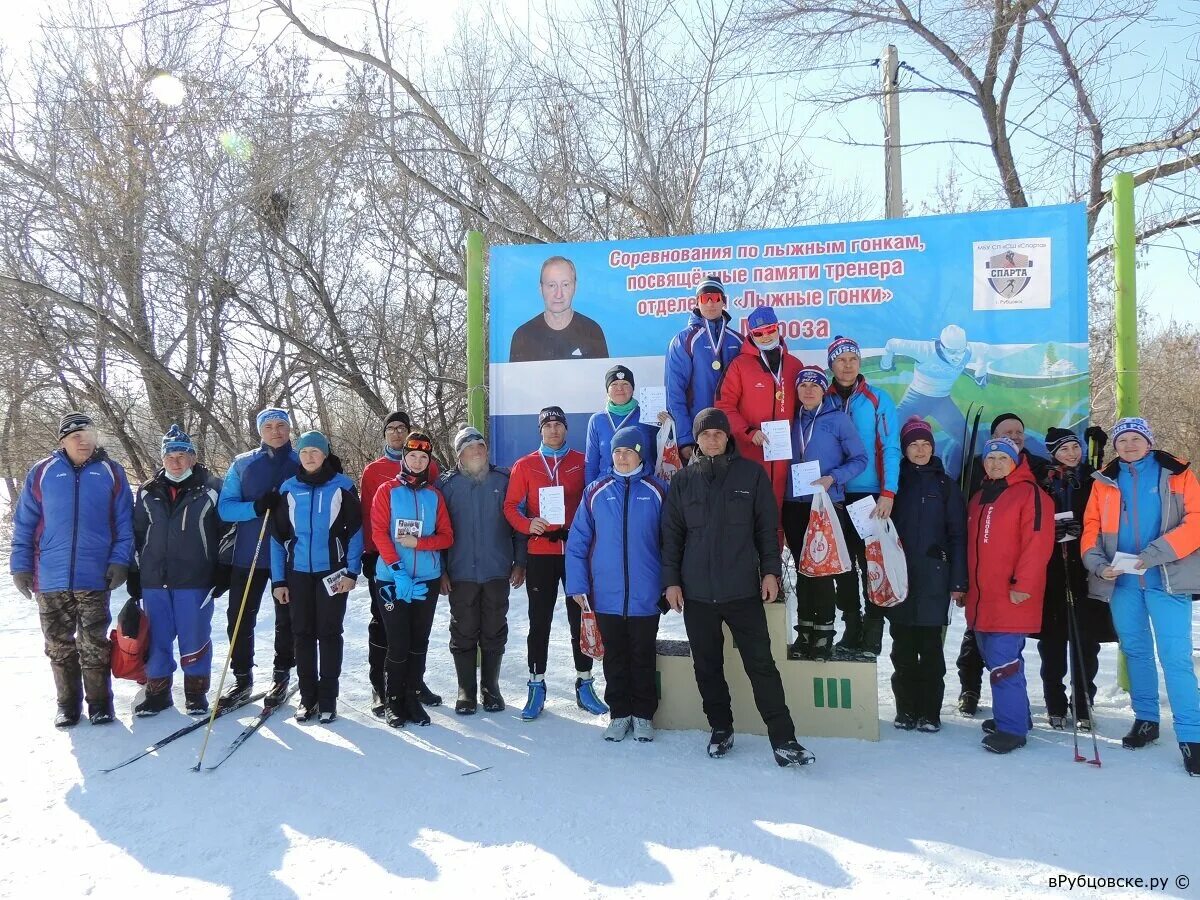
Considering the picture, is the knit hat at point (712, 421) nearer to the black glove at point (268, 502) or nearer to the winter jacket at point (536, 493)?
the winter jacket at point (536, 493)

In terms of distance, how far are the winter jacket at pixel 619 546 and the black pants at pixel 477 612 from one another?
579mm

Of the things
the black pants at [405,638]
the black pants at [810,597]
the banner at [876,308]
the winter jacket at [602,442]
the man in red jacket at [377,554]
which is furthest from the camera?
the banner at [876,308]

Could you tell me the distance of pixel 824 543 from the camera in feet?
13.7

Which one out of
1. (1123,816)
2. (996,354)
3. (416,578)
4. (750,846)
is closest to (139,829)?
(416,578)

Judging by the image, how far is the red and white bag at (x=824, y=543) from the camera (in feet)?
13.6

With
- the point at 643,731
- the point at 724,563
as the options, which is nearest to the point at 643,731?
the point at 643,731

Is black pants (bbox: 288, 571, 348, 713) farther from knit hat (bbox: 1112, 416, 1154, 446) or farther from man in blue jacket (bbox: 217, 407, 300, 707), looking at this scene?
knit hat (bbox: 1112, 416, 1154, 446)

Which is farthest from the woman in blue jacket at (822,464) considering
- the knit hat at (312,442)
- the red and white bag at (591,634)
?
the knit hat at (312,442)

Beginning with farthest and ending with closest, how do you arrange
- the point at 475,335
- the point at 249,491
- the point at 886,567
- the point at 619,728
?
the point at 475,335 → the point at 249,491 → the point at 619,728 → the point at 886,567

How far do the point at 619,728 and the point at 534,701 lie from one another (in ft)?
2.12

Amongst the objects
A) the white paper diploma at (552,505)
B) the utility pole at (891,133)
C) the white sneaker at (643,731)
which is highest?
the utility pole at (891,133)

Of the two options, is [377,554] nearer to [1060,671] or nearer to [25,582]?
[25,582]

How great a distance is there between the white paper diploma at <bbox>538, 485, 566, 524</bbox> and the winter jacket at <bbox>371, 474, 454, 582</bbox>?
0.58 meters

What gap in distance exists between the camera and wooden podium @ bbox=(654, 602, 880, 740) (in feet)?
13.6
